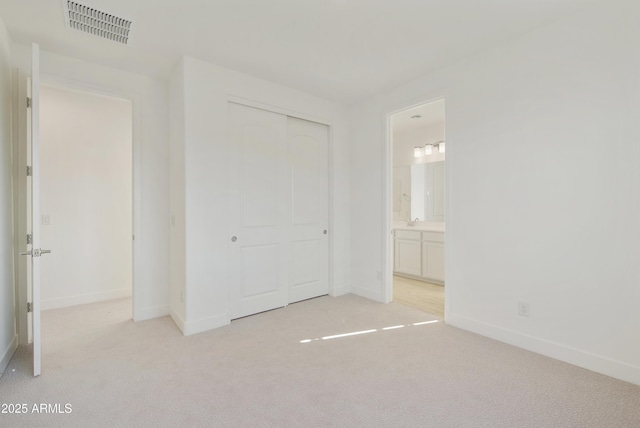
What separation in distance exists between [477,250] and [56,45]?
4070 mm

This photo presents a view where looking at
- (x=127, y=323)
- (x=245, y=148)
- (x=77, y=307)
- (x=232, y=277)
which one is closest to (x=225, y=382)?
(x=232, y=277)

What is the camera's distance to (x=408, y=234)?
4.97m

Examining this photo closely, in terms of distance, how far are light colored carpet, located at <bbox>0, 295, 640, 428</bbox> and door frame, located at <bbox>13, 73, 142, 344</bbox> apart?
317 millimetres

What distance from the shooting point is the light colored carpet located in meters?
1.65

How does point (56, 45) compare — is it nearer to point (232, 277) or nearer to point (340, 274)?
point (232, 277)

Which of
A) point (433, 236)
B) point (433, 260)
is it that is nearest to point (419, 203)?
point (433, 236)

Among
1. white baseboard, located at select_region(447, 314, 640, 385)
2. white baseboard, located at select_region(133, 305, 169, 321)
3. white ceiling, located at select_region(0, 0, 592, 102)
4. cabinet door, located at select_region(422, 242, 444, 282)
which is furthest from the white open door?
cabinet door, located at select_region(422, 242, 444, 282)

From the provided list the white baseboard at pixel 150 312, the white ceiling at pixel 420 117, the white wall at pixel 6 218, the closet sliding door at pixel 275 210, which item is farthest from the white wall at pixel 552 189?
the white wall at pixel 6 218

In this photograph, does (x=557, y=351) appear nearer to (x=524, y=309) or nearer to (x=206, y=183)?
(x=524, y=309)

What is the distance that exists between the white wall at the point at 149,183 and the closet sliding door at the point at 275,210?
2.61ft

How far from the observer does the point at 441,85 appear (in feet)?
9.86

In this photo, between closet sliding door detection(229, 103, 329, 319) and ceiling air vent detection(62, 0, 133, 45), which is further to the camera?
closet sliding door detection(229, 103, 329, 319)

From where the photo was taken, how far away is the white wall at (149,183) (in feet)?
9.98

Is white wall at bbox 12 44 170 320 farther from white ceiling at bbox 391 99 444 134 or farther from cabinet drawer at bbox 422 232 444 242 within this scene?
cabinet drawer at bbox 422 232 444 242
